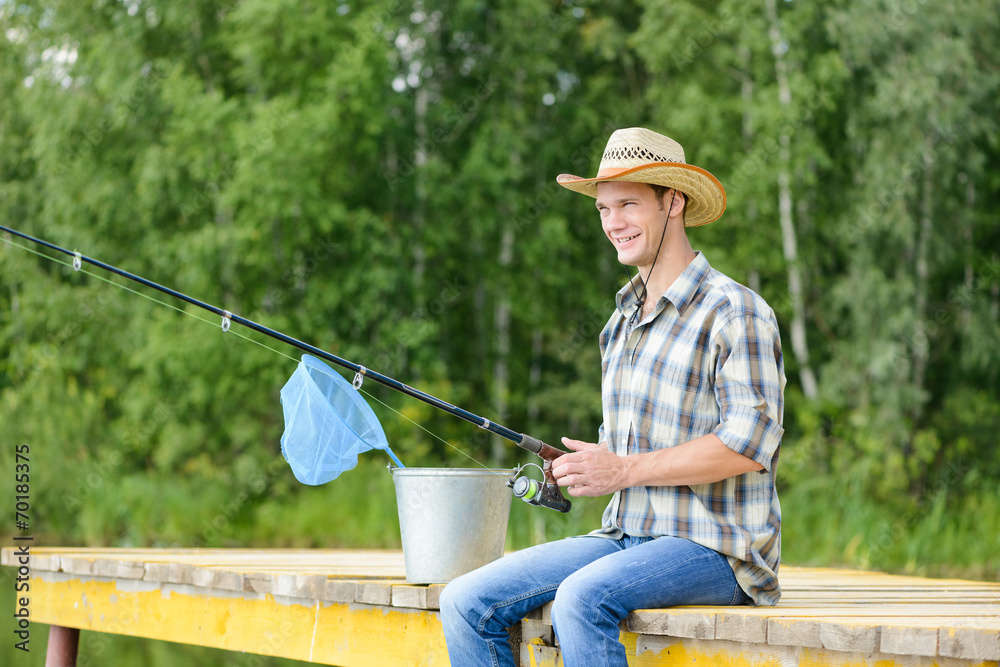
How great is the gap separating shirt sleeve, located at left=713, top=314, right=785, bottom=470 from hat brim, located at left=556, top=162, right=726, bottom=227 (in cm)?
34

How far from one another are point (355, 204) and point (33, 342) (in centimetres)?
370

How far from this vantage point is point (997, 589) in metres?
2.73

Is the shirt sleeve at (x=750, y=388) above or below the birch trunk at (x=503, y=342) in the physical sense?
below

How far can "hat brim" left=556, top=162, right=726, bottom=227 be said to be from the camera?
2.19m

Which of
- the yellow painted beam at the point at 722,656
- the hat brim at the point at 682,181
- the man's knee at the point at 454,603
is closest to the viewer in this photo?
the yellow painted beam at the point at 722,656

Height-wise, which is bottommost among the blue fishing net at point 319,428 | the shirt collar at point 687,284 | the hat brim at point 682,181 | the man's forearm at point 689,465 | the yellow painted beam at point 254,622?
the yellow painted beam at point 254,622

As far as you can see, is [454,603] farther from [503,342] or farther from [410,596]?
[503,342]

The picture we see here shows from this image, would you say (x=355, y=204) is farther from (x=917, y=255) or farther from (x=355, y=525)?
(x=917, y=255)

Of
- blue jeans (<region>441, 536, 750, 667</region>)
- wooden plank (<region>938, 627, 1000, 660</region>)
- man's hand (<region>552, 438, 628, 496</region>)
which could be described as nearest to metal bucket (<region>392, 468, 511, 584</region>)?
blue jeans (<region>441, 536, 750, 667</region>)

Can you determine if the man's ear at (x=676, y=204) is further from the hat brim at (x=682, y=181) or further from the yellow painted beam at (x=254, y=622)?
the yellow painted beam at (x=254, y=622)

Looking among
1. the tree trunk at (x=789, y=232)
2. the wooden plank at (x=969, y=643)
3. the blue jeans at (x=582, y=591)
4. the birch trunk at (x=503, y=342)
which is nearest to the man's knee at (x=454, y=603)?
the blue jeans at (x=582, y=591)

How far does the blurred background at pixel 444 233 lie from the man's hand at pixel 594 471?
5177 mm

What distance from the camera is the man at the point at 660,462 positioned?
1948mm

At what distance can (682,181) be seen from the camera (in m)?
2.24
